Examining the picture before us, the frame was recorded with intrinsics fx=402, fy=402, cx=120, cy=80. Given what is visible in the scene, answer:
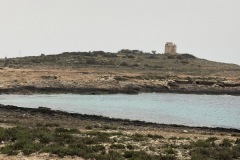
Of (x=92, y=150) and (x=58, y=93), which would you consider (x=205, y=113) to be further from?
(x=92, y=150)

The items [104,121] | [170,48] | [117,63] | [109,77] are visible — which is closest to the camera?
[104,121]

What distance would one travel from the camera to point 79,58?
134250mm

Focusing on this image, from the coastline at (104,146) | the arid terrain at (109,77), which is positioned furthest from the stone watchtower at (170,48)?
the coastline at (104,146)

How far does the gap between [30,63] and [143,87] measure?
147 ft

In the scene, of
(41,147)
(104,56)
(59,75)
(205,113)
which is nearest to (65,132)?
(41,147)

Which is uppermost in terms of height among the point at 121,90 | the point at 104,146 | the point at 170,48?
the point at 170,48

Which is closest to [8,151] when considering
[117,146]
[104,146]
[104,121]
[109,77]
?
[104,146]

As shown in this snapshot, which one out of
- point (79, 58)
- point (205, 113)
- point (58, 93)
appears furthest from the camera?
point (79, 58)

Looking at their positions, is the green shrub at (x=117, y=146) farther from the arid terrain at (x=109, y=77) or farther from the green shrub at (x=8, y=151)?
the arid terrain at (x=109, y=77)

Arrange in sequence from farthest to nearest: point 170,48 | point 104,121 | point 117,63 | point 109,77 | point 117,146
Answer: point 170,48
point 117,63
point 109,77
point 104,121
point 117,146

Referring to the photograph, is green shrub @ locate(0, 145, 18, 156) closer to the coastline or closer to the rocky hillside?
the coastline

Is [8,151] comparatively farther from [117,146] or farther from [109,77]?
[109,77]

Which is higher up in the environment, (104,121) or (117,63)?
(117,63)

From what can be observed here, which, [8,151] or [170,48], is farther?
[170,48]
